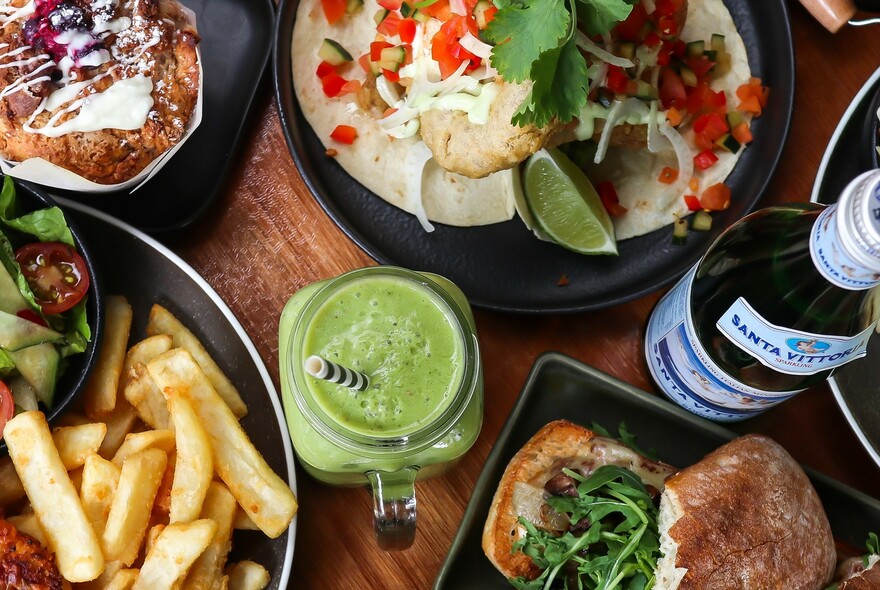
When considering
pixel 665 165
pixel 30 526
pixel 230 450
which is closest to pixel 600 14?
pixel 665 165

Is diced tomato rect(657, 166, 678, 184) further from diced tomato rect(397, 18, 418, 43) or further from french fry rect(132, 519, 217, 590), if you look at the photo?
french fry rect(132, 519, 217, 590)

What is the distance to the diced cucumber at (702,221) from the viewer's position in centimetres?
197

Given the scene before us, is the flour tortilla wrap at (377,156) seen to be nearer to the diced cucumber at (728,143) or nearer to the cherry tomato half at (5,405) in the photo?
the diced cucumber at (728,143)

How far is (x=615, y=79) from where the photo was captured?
1887mm

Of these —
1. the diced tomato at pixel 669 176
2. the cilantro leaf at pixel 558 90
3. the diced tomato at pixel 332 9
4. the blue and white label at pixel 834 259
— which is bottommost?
the diced tomato at pixel 669 176

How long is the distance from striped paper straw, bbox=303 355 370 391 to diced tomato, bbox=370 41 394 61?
33.3 inches

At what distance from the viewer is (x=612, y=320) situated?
2.01 meters

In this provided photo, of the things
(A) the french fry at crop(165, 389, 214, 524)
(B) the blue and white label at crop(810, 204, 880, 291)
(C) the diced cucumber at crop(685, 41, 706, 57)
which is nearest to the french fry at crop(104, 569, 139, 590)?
(A) the french fry at crop(165, 389, 214, 524)

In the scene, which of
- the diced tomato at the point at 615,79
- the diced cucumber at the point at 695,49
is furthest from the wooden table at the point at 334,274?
the diced tomato at the point at 615,79

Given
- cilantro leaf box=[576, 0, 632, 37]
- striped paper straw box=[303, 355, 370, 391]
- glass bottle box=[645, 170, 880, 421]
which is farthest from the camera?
cilantro leaf box=[576, 0, 632, 37]

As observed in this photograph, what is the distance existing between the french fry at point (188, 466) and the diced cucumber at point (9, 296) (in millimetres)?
383

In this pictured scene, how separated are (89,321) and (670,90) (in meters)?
1.46

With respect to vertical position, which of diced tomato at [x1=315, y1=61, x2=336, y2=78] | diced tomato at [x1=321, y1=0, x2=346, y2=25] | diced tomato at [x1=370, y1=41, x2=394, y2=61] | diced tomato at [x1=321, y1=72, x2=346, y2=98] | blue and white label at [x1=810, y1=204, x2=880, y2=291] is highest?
blue and white label at [x1=810, y1=204, x2=880, y2=291]

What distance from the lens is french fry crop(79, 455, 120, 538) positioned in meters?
1.61
